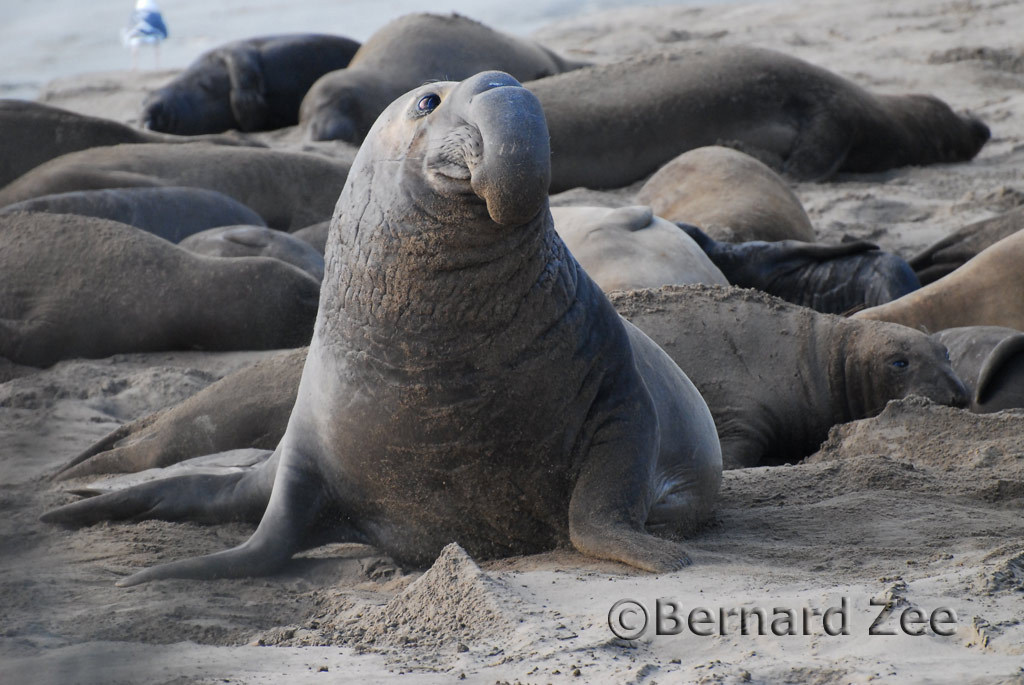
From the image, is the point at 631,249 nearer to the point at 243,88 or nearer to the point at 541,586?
the point at 541,586

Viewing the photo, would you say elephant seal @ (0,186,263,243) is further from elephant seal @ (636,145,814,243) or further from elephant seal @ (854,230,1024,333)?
elephant seal @ (854,230,1024,333)

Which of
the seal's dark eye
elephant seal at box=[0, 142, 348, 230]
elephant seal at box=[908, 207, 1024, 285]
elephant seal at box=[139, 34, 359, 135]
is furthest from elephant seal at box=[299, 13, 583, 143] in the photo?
the seal's dark eye

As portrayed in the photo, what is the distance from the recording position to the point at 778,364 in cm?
534

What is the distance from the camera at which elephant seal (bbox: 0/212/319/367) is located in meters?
5.99

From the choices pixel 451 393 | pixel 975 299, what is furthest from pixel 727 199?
pixel 451 393

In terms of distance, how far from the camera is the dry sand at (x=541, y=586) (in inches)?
87.4

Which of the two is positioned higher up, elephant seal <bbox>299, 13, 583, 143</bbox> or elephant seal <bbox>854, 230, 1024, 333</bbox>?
elephant seal <bbox>299, 13, 583, 143</bbox>

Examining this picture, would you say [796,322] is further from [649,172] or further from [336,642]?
[649,172]

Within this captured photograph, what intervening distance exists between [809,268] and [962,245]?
776 mm

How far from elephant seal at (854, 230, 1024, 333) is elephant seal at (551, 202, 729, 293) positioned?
2.63 feet

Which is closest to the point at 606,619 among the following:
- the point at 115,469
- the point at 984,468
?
the point at 984,468

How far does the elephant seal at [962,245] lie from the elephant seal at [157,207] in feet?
11.9

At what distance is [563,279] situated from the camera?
3240 mm

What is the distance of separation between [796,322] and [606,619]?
3.17m
